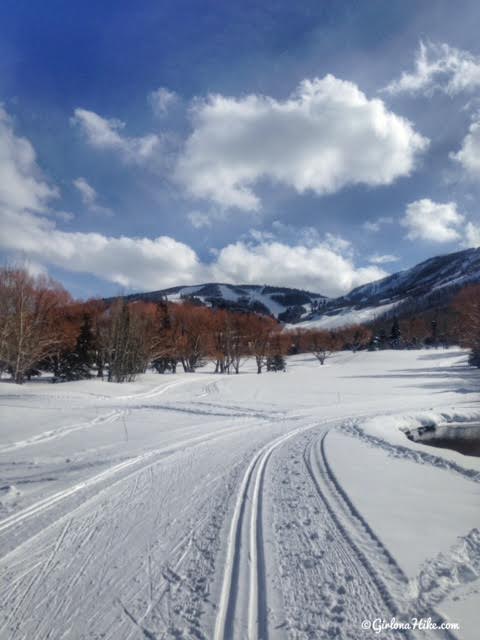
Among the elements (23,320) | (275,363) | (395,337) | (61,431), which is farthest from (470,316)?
(395,337)

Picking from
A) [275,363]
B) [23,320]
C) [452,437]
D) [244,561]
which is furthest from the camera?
[275,363]

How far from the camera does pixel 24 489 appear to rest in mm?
5926

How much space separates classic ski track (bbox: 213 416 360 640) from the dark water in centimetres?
1066

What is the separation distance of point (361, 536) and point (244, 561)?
5.80 ft

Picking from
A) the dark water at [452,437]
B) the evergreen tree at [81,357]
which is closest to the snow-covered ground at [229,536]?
the dark water at [452,437]

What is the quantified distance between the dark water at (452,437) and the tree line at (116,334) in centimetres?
2100

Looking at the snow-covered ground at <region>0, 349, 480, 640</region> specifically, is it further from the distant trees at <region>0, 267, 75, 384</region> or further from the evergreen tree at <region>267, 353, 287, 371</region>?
the evergreen tree at <region>267, 353, 287, 371</region>

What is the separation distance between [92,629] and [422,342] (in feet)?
341

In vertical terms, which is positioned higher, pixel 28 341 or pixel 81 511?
pixel 28 341

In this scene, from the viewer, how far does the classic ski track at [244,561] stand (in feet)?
9.25

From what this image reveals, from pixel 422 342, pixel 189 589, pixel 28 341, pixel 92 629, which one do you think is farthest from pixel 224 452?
pixel 422 342

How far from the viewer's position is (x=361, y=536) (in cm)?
437

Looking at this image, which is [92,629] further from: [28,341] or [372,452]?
[28,341]

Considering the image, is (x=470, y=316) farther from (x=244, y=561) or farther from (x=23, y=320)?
(x=23, y=320)
